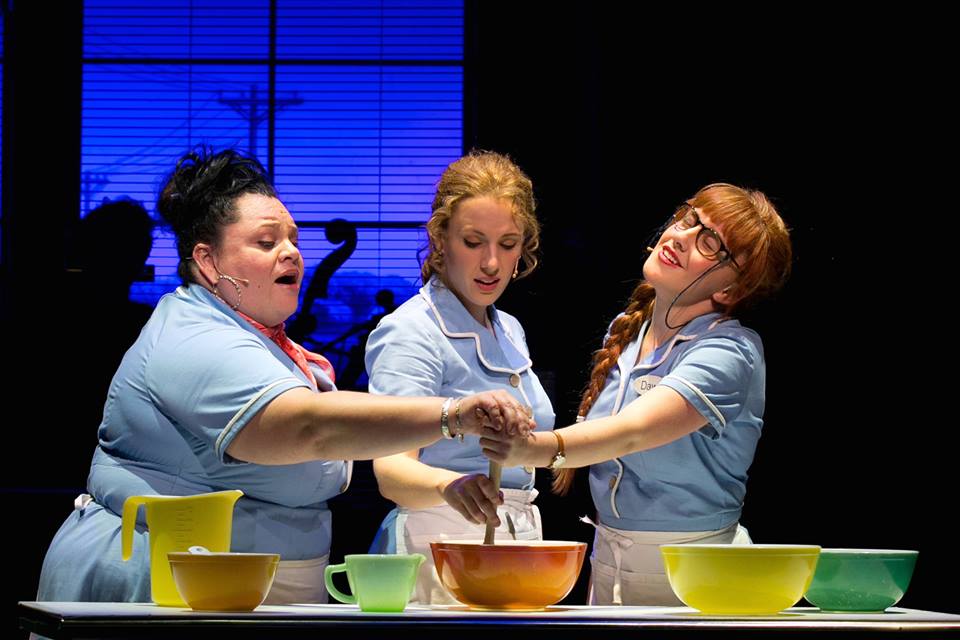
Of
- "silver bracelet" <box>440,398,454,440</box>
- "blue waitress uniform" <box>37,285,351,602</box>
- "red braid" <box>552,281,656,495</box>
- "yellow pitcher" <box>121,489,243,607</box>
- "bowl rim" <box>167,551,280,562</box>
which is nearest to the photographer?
"bowl rim" <box>167,551,280,562</box>

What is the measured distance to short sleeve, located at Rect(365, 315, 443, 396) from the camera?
239cm

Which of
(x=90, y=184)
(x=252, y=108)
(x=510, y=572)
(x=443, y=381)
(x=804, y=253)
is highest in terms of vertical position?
(x=252, y=108)

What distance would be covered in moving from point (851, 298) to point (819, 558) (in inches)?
79.6

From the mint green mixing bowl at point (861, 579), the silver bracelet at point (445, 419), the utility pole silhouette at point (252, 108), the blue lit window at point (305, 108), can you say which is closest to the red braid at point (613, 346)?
the silver bracelet at point (445, 419)

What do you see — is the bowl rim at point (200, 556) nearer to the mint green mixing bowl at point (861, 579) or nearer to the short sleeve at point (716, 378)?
the mint green mixing bowl at point (861, 579)

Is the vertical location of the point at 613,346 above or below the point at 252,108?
below

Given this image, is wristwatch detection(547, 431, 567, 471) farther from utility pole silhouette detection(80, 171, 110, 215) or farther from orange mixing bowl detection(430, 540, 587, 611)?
utility pole silhouette detection(80, 171, 110, 215)

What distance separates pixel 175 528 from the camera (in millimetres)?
1834

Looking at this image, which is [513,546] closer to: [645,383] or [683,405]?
[683,405]

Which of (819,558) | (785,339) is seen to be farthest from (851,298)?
(819,558)

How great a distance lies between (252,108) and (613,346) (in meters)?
2.65

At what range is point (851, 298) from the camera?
12.3 ft

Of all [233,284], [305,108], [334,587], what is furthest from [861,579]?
[305,108]

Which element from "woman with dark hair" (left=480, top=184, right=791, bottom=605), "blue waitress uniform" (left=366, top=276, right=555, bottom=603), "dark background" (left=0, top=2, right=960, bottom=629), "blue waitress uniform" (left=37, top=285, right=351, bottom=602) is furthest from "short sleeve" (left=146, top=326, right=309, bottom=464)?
"dark background" (left=0, top=2, right=960, bottom=629)
